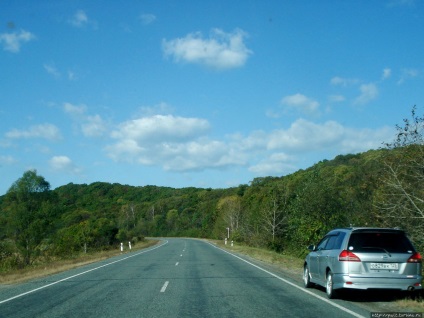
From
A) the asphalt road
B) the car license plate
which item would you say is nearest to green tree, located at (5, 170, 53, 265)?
the asphalt road

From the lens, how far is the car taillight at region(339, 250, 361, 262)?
35.6ft

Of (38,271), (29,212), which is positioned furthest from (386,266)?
(29,212)

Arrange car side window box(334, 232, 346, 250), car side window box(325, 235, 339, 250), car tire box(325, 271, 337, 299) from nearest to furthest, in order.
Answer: car tire box(325, 271, 337, 299), car side window box(334, 232, 346, 250), car side window box(325, 235, 339, 250)

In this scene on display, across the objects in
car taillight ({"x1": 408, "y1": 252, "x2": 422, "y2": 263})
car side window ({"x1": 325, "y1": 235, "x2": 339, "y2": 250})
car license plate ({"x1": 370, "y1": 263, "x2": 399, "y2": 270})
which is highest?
car side window ({"x1": 325, "y1": 235, "x2": 339, "y2": 250})

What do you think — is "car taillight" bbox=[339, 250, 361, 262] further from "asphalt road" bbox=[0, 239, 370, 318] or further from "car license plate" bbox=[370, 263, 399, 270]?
"asphalt road" bbox=[0, 239, 370, 318]

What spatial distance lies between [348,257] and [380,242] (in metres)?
0.93

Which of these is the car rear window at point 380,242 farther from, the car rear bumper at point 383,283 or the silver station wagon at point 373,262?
the car rear bumper at point 383,283

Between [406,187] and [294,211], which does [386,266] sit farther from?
[294,211]

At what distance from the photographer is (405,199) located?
56.6 feet

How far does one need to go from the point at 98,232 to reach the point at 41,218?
18460 mm

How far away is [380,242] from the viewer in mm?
11188

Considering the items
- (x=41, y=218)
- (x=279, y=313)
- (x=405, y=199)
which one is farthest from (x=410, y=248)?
(x=41, y=218)

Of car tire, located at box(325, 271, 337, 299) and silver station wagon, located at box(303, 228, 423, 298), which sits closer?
silver station wagon, located at box(303, 228, 423, 298)

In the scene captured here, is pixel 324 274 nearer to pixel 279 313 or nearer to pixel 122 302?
pixel 279 313
